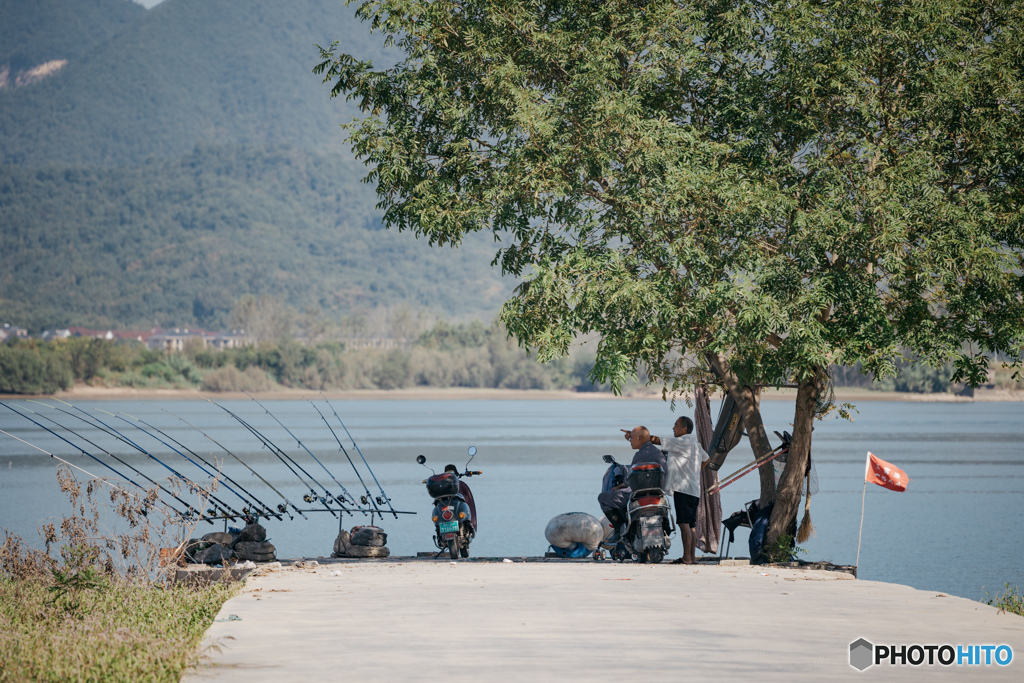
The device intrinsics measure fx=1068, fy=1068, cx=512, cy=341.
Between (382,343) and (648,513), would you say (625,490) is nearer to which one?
(648,513)

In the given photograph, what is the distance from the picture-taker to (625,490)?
479 inches

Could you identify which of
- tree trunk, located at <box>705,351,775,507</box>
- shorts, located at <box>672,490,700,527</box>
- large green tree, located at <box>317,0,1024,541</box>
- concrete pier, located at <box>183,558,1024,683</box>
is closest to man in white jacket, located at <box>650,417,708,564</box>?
shorts, located at <box>672,490,700,527</box>

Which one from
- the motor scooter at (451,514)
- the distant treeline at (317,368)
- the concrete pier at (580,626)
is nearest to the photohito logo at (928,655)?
the concrete pier at (580,626)

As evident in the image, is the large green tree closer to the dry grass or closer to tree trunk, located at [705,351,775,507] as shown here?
tree trunk, located at [705,351,775,507]

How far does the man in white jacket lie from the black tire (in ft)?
0.62

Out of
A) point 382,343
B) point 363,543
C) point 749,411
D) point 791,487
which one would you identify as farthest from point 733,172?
point 382,343

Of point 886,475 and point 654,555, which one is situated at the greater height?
point 886,475

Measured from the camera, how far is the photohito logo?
22.6 ft

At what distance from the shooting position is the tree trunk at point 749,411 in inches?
515

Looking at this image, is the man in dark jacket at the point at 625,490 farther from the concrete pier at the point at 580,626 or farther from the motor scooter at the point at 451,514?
the motor scooter at the point at 451,514

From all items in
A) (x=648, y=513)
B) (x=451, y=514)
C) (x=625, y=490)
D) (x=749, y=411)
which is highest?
(x=749, y=411)

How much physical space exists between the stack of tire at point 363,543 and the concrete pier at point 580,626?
5.16 feet

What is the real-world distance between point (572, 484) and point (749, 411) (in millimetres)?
22825

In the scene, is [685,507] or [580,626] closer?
[580,626]
